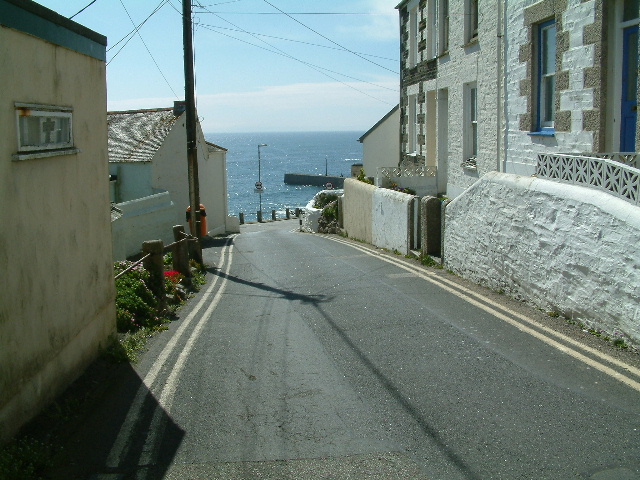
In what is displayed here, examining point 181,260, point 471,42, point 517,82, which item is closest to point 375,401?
point 181,260

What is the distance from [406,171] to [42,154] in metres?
17.7

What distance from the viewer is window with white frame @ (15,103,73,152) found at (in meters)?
6.13

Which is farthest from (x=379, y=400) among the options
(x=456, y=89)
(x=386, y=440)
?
(x=456, y=89)

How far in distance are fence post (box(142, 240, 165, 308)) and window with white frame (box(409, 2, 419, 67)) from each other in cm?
1577

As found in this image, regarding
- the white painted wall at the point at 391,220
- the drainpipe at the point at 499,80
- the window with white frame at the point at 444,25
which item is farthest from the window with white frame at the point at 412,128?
the drainpipe at the point at 499,80

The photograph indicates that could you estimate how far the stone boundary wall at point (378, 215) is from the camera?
59.3ft

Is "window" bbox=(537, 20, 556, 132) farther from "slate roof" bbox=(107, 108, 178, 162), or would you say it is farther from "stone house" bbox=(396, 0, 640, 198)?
"slate roof" bbox=(107, 108, 178, 162)

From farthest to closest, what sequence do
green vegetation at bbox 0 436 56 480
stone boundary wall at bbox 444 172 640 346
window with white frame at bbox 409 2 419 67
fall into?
window with white frame at bbox 409 2 419 67
stone boundary wall at bbox 444 172 640 346
green vegetation at bbox 0 436 56 480

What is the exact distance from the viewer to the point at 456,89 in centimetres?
1994

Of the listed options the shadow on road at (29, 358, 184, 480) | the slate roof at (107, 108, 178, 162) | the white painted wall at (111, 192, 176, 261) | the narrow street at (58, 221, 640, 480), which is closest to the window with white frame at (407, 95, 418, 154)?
the white painted wall at (111, 192, 176, 261)

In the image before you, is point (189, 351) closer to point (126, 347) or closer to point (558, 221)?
point (126, 347)

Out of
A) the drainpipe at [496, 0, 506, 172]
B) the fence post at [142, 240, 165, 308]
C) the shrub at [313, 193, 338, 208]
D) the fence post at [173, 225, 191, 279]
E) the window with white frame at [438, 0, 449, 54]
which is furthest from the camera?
the shrub at [313, 193, 338, 208]

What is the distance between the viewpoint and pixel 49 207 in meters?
6.80

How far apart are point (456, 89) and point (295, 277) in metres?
7.90
